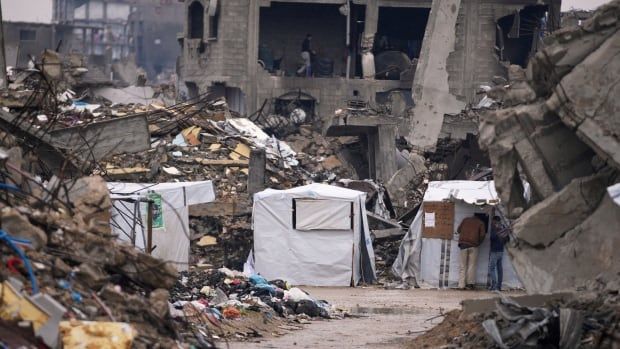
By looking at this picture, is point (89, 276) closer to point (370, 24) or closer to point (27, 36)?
point (370, 24)

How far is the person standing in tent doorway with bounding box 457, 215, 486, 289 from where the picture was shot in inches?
908

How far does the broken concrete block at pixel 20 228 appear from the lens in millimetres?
9523

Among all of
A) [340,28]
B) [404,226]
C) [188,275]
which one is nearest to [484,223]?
[404,226]

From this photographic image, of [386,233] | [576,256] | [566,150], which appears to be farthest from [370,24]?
[576,256]

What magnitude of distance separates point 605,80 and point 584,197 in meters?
1.28

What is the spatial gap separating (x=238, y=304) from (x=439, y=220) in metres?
8.00

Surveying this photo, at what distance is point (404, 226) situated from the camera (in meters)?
25.8

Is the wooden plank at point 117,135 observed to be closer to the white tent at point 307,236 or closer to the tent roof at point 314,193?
the tent roof at point 314,193

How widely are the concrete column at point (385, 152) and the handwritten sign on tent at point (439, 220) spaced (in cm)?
756

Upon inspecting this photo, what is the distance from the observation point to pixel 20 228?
31.6ft

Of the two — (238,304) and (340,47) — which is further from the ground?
(340,47)

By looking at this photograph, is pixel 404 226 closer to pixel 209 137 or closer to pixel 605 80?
pixel 209 137

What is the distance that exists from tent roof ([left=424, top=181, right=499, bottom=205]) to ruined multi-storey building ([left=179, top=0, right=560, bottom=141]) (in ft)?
49.6

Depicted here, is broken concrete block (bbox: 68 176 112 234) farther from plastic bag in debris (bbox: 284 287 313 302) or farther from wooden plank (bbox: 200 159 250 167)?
wooden plank (bbox: 200 159 250 167)
